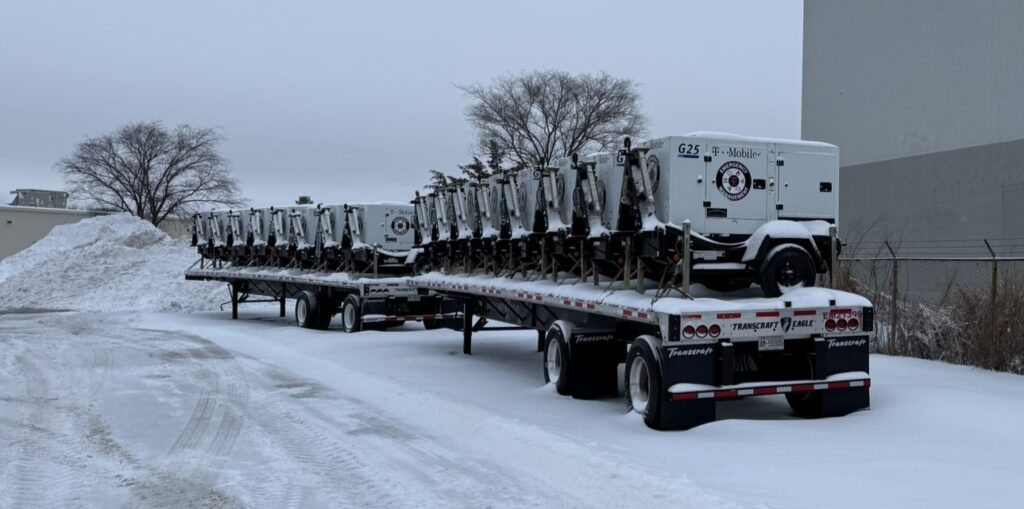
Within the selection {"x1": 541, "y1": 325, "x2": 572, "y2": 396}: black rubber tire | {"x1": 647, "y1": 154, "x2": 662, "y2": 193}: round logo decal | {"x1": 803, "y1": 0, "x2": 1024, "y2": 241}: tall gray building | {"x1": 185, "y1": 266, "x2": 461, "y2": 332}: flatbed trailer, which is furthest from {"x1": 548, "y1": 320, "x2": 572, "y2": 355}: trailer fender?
{"x1": 803, "y1": 0, "x2": 1024, "y2": 241}: tall gray building

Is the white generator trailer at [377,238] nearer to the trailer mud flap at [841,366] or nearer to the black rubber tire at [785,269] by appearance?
the black rubber tire at [785,269]

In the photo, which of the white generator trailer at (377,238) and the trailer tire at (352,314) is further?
the white generator trailer at (377,238)

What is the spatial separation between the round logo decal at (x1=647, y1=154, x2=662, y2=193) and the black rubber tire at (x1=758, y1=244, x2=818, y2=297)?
143 cm

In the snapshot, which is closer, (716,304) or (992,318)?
(716,304)

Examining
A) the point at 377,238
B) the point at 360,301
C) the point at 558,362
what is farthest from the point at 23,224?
the point at 558,362

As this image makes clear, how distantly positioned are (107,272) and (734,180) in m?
31.1

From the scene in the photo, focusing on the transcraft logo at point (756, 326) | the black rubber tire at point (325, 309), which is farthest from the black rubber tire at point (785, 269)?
the black rubber tire at point (325, 309)

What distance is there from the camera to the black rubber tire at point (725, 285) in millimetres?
10224

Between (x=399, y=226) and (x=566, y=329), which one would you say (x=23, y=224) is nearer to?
(x=399, y=226)

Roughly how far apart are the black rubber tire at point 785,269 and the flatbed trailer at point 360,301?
10.5m

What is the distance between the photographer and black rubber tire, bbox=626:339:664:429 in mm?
8672

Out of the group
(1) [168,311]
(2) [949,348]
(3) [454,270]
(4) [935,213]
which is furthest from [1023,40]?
(1) [168,311]

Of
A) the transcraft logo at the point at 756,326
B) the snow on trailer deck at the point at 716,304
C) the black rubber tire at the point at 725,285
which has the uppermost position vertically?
the black rubber tire at the point at 725,285

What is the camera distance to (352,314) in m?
20.0
